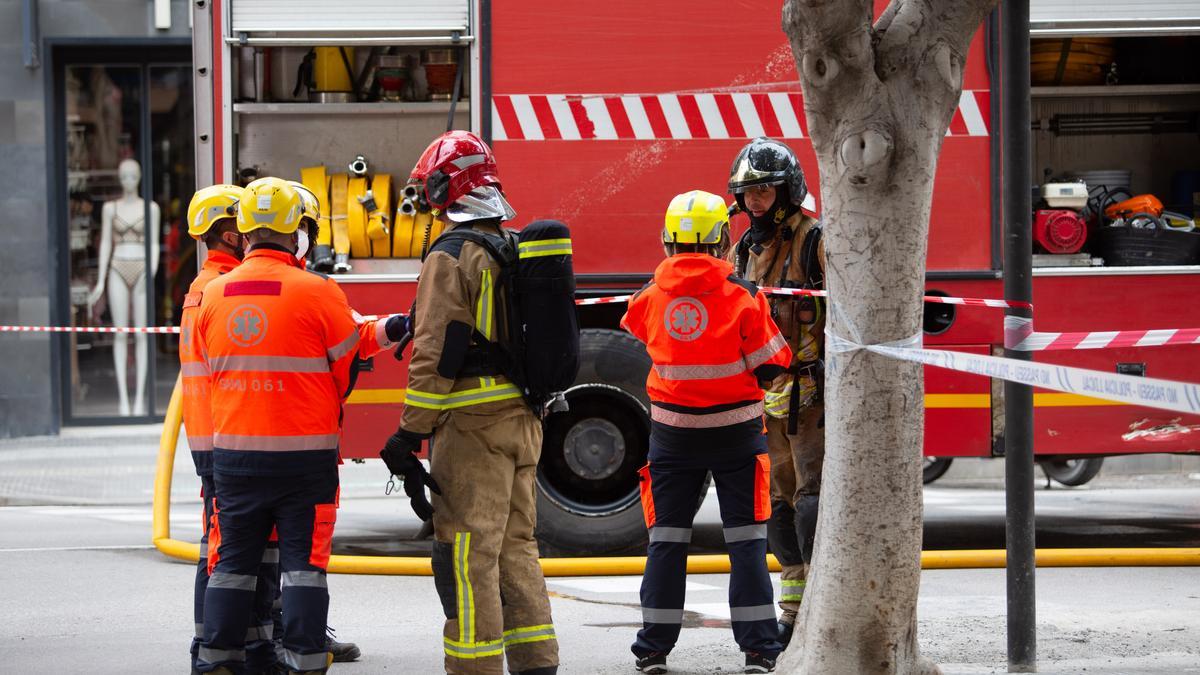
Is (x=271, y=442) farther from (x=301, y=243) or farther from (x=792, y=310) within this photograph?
Result: (x=792, y=310)

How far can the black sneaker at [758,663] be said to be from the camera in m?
5.84

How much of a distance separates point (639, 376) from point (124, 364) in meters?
8.28

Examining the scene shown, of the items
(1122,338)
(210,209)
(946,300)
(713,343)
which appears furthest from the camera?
(1122,338)

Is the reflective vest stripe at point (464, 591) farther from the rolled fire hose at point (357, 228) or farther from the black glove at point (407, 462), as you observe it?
the rolled fire hose at point (357, 228)

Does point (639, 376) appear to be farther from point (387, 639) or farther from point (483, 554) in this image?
point (483, 554)

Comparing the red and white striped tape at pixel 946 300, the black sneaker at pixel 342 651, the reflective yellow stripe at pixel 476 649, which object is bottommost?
the black sneaker at pixel 342 651

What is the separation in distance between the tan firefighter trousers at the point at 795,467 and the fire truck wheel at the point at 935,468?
5.28 metres

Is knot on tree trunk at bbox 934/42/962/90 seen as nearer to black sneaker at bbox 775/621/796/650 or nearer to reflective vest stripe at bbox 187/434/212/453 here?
black sneaker at bbox 775/621/796/650

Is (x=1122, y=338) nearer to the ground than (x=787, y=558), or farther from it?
farther from it

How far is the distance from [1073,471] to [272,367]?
7718 mm


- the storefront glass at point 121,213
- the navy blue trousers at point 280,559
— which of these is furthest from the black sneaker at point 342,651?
the storefront glass at point 121,213

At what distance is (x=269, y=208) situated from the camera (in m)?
5.45

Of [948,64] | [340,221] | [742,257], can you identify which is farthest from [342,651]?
[948,64]

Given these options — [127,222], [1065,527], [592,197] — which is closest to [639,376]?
[592,197]
